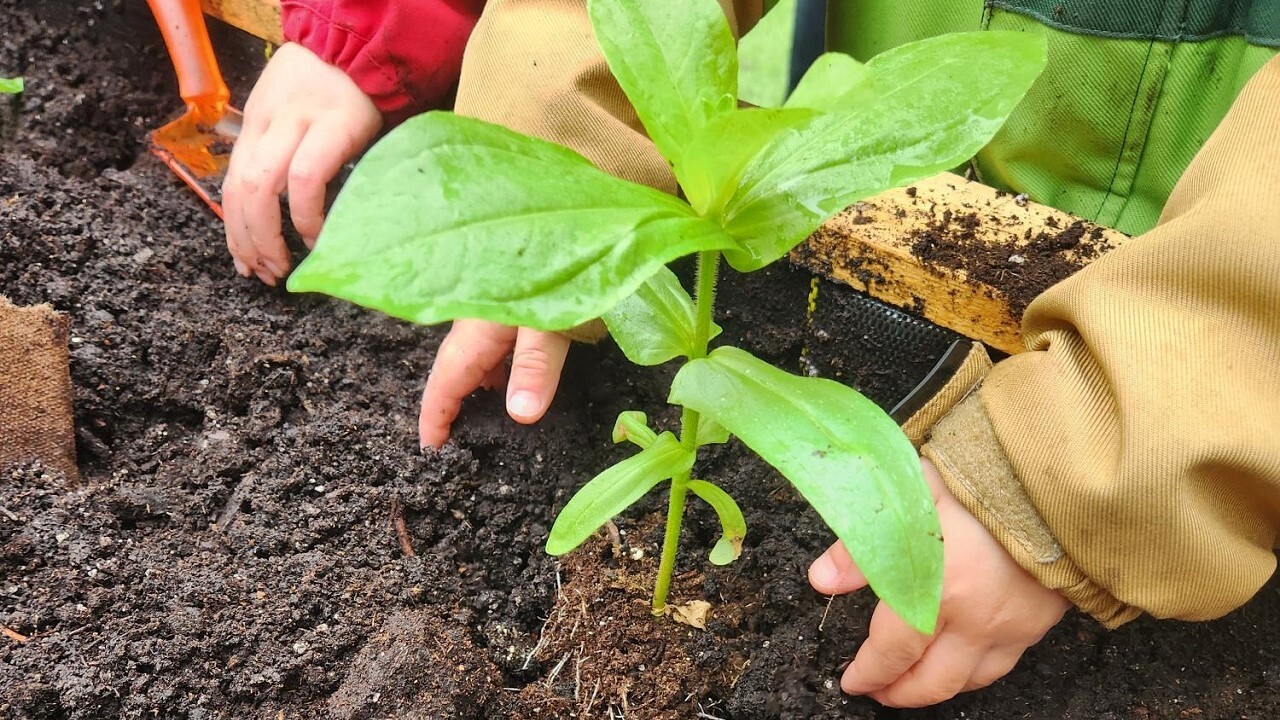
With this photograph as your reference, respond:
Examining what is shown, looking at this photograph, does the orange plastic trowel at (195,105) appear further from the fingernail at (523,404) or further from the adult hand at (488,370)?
the fingernail at (523,404)

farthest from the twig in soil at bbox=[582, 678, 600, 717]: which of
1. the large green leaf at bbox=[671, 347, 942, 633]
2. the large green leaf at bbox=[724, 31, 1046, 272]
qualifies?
the large green leaf at bbox=[724, 31, 1046, 272]

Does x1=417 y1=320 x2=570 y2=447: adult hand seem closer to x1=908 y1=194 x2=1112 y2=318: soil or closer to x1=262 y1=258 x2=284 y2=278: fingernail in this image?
x1=262 y1=258 x2=284 y2=278: fingernail

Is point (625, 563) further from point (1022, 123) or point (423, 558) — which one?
point (1022, 123)

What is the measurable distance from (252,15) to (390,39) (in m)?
0.49

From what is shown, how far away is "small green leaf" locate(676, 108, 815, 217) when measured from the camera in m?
0.61

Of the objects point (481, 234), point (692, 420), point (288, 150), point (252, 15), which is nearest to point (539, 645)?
point (692, 420)

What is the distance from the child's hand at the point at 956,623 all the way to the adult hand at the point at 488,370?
434mm

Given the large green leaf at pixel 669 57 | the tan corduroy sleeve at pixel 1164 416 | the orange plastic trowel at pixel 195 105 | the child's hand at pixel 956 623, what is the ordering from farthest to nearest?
1. the orange plastic trowel at pixel 195 105
2. the child's hand at pixel 956 623
3. the tan corduroy sleeve at pixel 1164 416
4. the large green leaf at pixel 669 57

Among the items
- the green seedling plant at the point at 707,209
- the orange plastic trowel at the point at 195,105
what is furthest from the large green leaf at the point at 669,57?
the orange plastic trowel at the point at 195,105

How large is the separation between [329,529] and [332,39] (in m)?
0.85

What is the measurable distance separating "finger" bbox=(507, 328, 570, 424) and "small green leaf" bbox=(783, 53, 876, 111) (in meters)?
0.63

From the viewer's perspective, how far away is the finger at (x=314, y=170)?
139 cm

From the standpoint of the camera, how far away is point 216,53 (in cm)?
187

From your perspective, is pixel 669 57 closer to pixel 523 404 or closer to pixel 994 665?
pixel 523 404
